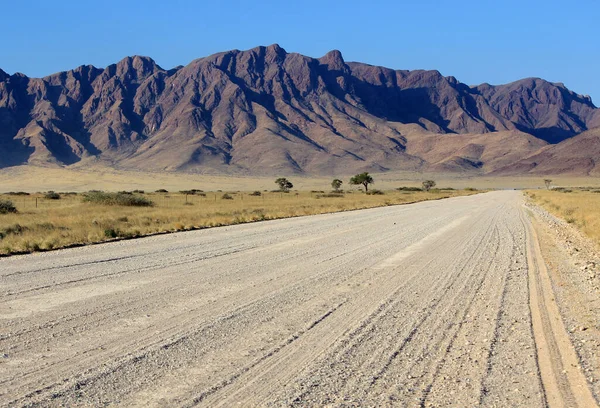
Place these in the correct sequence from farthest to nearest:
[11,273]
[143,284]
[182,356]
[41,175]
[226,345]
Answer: [41,175]
[11,273]
[143,284]
[226,345]
[182,356]

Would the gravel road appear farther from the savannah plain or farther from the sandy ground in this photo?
the sandy ground

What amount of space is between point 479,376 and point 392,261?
8488 millimetres

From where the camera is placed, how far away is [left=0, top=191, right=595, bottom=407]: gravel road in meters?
5.63

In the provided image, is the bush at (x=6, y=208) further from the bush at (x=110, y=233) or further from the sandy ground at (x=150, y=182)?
the sandy ground at (x=150, y=182)

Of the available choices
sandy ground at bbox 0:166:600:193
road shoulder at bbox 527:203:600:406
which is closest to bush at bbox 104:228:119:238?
road shoulder at bbox 527:203:600:406

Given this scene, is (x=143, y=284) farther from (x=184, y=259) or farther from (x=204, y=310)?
(x=184, y=259)

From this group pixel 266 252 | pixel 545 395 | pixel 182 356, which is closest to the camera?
pixel 545 395

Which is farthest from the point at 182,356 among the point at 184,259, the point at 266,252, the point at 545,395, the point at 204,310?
the point at 266,252

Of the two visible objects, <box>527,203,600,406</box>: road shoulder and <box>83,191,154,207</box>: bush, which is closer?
<box>527,203,600,406</box>: road shoulder

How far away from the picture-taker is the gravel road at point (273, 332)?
18.5 ft

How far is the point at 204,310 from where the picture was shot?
8867 millimetres

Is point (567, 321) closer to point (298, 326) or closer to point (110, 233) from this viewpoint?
point (298, 326)

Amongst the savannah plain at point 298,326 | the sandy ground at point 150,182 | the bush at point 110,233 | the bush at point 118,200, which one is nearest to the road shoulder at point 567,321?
the savannah plain at point 298,326

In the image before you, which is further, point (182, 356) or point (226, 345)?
point (226, 345)
